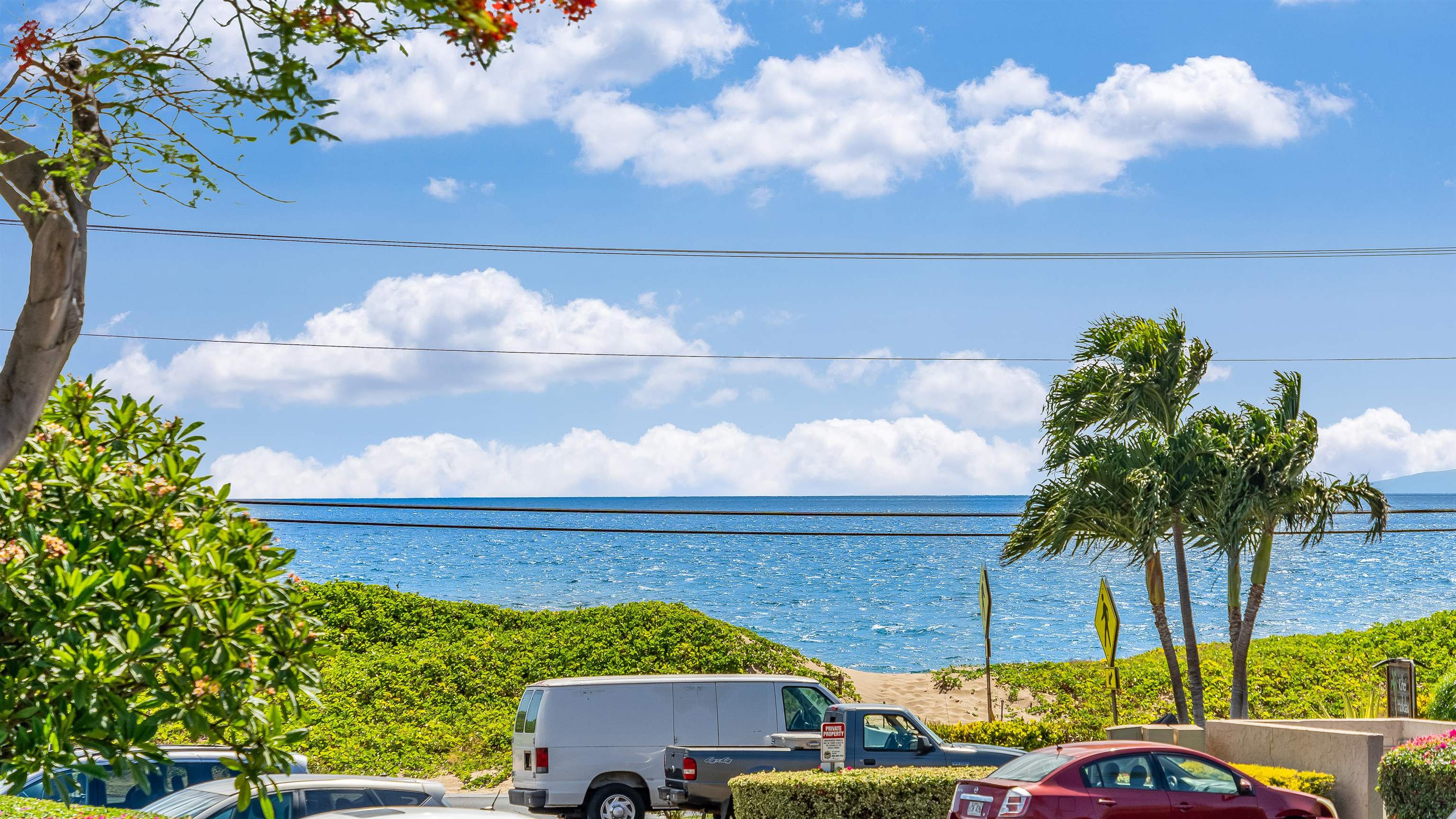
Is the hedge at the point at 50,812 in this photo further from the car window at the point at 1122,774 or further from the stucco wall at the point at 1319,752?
the stucco wall at the point at 1319,752

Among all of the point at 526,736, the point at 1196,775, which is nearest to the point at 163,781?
the point at 526,736

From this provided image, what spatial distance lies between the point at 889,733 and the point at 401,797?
23.3 ft

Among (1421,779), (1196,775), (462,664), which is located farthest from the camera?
(462,664)

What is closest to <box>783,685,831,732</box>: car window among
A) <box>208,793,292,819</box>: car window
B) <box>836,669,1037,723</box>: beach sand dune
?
<box>836,669,1037,723</box>: beach sand dune

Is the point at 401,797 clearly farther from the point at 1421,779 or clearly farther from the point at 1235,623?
the point at 1235,623

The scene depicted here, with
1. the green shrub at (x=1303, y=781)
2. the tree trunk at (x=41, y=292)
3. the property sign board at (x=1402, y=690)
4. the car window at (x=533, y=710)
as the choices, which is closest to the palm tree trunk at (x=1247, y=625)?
the property sign board at (x=1402, y=690)

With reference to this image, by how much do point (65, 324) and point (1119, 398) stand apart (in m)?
16.4

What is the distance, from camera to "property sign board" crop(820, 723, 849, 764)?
13773 millimetres

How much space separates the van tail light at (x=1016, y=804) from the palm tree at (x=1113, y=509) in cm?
709

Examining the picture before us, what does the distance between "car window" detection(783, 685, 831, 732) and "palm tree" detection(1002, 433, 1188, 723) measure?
13.4 feet

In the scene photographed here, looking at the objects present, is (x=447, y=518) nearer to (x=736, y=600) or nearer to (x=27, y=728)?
(x=736, y=600)

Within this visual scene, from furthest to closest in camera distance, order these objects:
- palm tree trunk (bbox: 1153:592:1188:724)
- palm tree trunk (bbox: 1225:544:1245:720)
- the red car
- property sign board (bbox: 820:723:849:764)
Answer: palm tree trunk (bbox: 1153:592:1188:724), palm tree trunk (bbox: 1225:544:1245:720), property sign board (bbox: 820:723:849:764), the red car

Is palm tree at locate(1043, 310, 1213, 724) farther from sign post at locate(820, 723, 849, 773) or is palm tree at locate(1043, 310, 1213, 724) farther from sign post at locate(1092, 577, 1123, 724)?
sign post at locate(820, 723, 849, 773)

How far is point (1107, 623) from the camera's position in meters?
18.5
